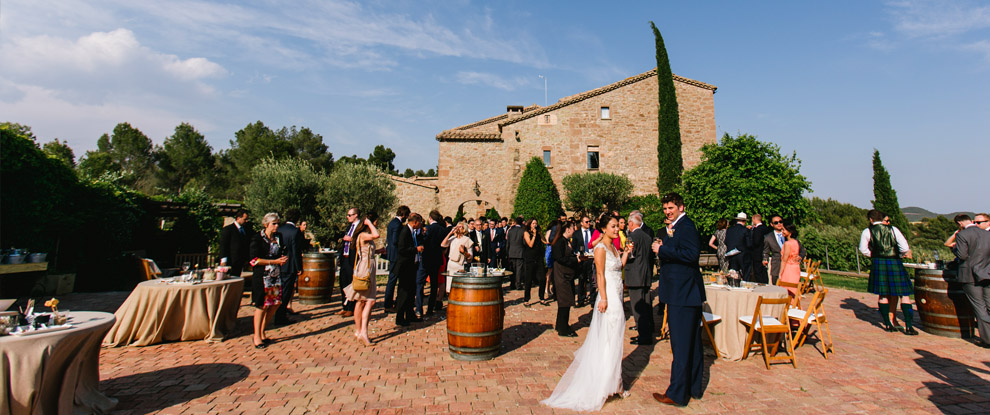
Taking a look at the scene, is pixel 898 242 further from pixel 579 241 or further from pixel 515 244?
pixel 515 244

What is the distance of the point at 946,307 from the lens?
6832 millimetres

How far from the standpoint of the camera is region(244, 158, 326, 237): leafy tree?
17719 mm

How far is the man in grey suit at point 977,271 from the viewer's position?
621 centimetres

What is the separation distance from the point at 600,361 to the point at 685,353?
81 centimetres

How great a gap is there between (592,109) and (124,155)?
53.6 meters

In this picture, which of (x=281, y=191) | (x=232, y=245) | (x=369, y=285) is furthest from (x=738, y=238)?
(x=281, y=191)

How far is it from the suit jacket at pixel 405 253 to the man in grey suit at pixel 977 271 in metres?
8.41

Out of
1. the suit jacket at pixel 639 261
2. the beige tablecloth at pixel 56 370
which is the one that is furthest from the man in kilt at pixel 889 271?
the beige tablecloth at pixel 56 370

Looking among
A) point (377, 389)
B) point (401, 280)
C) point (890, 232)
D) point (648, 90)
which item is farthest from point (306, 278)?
point (648, 90)

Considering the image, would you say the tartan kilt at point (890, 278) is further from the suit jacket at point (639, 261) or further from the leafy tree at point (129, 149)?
the leafy tree at point (129, 149)

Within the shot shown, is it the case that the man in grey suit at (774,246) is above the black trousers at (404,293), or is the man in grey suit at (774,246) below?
above

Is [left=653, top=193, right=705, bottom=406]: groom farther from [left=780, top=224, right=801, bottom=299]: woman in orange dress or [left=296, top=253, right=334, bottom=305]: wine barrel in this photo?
[left=296, top=253, right=334, bottom=305]: wine barrel

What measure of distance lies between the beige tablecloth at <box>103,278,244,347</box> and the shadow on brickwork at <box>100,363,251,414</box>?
1.25m

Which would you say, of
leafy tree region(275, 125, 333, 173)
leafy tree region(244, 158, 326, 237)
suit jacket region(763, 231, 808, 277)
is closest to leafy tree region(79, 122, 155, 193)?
leafy tree region(275, 125, 333, 173)
